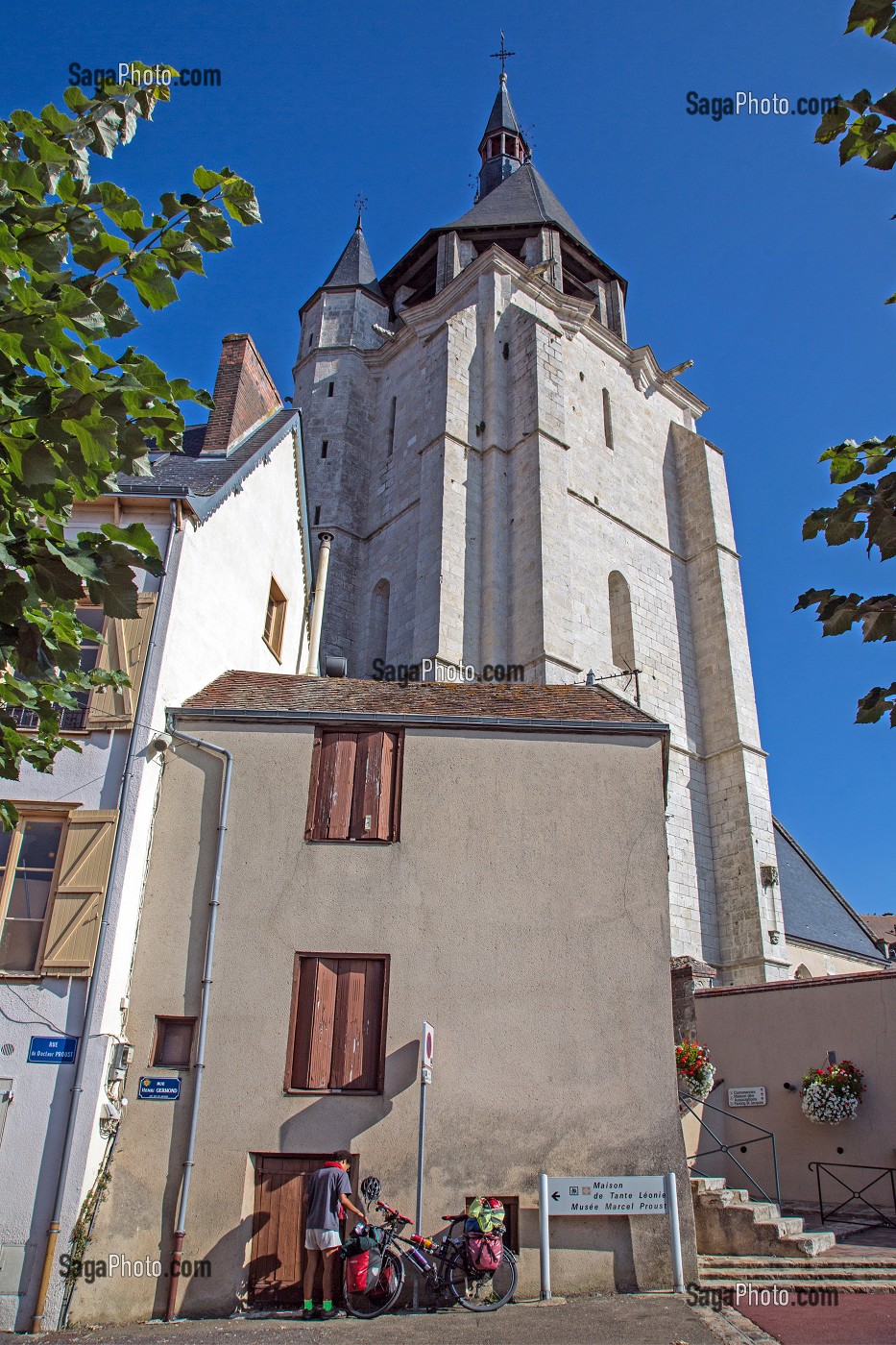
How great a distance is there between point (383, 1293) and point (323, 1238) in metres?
0.62

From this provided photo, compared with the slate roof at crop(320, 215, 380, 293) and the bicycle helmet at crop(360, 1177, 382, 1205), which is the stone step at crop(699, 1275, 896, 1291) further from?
the slate roof at crop(320, 215, 380, 293)

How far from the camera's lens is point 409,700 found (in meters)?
10.5

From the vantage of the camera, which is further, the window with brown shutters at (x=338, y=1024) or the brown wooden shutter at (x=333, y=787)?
the brown wooden shutter at (x=333, y=787)

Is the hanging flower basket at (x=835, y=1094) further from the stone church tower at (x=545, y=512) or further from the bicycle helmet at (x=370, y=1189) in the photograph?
the stone church tower at (x=545, y=512)

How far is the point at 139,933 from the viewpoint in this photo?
8805 mm

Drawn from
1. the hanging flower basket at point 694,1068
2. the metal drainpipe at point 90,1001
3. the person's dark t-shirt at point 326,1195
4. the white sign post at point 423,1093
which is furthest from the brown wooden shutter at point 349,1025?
the hanging flower basket at point 694,1068

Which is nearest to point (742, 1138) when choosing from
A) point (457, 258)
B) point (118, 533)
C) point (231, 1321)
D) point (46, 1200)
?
point (231, 1321)

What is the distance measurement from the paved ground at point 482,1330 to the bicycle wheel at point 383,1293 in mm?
109

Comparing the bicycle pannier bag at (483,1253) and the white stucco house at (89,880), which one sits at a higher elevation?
the white stucco house at (89,880)

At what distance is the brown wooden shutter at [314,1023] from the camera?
8.34 m

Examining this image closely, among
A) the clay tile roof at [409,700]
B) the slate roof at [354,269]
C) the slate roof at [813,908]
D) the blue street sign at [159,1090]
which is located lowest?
the blue street sign at [159,1090]

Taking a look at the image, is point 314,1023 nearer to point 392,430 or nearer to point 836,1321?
point 836,1321

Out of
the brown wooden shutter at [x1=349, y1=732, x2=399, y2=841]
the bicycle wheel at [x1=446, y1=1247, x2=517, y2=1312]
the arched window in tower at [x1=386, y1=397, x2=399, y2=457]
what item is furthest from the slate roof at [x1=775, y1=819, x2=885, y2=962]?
the bicycle wheel at [x1=446, y1=1247, x2=517, y2=1312]

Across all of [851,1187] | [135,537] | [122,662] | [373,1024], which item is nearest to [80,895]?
[122,662]
